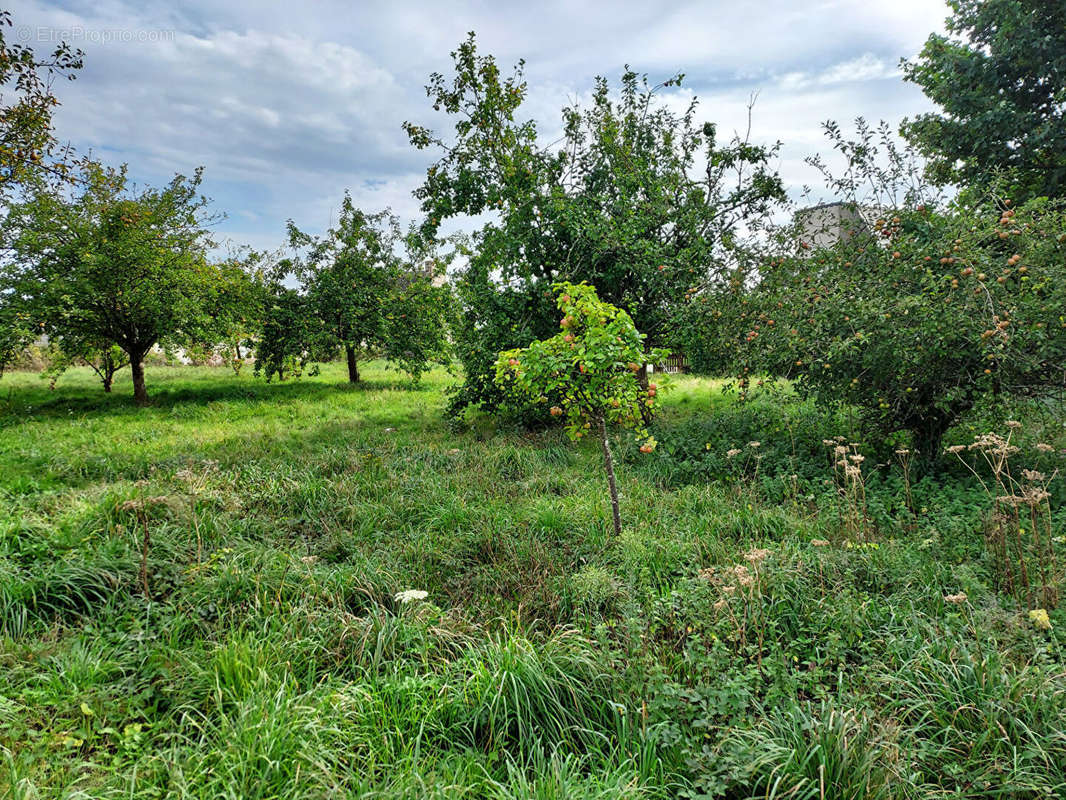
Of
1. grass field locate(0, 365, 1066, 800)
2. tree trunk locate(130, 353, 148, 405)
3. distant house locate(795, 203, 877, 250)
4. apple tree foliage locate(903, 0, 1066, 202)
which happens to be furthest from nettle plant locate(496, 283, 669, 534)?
tree trunk locate(130, 353, 148, 405)

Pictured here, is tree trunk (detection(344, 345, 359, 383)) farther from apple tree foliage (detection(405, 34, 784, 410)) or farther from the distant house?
the distant house

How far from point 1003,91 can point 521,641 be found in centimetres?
1277

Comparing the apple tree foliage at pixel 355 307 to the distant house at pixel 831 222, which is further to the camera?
the apple tree foliage at pixel 355 307

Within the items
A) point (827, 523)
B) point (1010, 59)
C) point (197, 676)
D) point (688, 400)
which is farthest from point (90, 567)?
point (1010, 59)

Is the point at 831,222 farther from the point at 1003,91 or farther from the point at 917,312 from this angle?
the point at 1003,91

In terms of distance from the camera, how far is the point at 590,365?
4.05 metres

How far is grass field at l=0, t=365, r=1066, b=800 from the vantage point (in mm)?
2014

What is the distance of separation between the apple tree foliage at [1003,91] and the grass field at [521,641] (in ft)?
21.2

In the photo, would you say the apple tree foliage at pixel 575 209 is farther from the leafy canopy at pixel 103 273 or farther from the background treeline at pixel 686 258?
the leafy canopy at pixel 103 273

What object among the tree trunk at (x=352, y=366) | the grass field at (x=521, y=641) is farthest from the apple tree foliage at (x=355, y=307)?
the grass field at (x=521, y=641)

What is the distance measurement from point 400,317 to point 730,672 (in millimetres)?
12237

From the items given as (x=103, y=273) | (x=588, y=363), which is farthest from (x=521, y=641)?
(x=103, y=273)

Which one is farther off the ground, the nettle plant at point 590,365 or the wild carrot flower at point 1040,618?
the nettle plant at point 590,365

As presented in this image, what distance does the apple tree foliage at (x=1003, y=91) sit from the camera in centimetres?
834
